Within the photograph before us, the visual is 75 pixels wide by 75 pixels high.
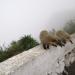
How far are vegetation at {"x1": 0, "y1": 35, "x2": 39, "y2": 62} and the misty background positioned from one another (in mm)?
100

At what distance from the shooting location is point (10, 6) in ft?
14.1

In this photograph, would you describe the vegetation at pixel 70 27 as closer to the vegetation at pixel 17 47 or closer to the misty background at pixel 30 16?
the misty background at pixel 30 16

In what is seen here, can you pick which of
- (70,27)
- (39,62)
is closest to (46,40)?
(39,62)

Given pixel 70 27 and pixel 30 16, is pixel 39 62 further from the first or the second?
pixel 70 27

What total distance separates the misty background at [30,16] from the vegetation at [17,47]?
100 mm

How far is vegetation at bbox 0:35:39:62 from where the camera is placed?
3.96 meters

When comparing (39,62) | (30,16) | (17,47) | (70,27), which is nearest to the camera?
(39,62)

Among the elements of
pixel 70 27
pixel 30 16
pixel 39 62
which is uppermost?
pixel 30 16

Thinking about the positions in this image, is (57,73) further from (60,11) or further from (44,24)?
(60,11)

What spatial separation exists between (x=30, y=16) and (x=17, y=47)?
85 centimetres

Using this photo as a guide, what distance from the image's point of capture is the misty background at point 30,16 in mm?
4188

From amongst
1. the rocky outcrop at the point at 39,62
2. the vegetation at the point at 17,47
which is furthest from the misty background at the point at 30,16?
the rocky outcrop at the point at 39,62

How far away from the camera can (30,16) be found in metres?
4.82

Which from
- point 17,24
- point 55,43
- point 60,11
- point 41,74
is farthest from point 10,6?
point 60,11
